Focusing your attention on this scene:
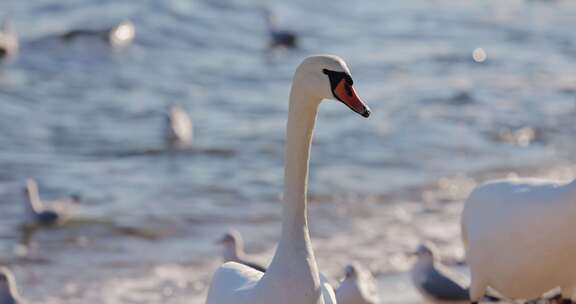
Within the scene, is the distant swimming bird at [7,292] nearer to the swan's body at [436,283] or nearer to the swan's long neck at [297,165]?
the swan's body at [436,283]

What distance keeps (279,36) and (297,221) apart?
14.7 meters

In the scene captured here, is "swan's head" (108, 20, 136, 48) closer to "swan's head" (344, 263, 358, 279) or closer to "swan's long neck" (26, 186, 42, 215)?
"swan's long neck" (26, 186, 42, 215)

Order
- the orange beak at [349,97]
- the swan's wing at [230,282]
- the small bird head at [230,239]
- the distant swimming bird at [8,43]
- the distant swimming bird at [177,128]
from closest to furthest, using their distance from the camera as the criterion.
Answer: the orange beak at [349,97] → the swan's wing at [230,282] → the small bird head at [230,239] → the distant swimming bird at [177,128] → the distant swimming bird at [8,43]

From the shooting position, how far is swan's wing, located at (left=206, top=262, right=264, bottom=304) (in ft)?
18.7

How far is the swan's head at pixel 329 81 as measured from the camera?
521 cm

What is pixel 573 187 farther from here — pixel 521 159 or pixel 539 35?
pixel 539 35

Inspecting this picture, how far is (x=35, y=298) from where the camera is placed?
31.0 ft

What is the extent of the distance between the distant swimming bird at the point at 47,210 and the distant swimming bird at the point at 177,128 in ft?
8.15

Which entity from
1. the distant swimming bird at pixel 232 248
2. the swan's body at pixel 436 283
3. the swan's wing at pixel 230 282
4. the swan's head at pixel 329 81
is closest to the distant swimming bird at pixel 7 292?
the distant swimming bird at pixel 232 248

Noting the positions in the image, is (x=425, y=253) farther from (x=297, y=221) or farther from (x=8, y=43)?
(x=8, y=43)

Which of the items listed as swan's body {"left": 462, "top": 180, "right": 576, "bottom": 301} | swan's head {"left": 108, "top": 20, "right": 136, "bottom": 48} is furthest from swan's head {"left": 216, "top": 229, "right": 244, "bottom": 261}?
swan's head {"left": 108, "top": 20, "right": 136, "bottom": 48}

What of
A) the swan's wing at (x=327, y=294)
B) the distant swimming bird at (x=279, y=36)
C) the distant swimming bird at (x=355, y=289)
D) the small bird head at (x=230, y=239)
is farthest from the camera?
the distant swimming bird at (x=279, y=36)

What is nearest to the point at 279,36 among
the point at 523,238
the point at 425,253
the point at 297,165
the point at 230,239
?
the point at 230,239

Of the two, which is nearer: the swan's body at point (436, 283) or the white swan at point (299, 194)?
the white swan at point (299, 194)
